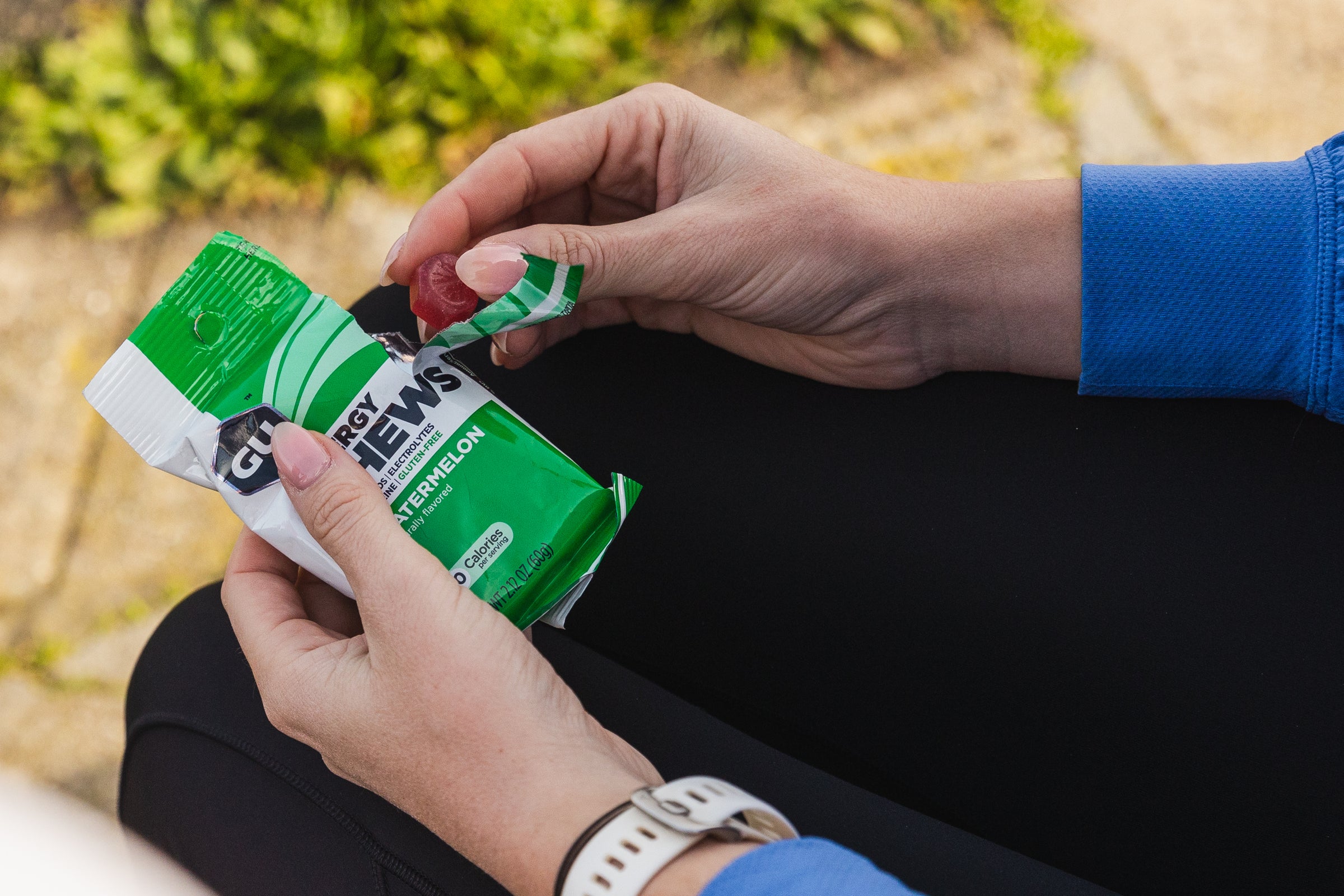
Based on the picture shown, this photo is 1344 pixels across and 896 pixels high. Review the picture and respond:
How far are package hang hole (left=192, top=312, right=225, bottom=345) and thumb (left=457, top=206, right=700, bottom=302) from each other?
22 centimetres

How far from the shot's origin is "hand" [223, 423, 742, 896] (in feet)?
2.44

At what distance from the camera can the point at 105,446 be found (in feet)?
5.75

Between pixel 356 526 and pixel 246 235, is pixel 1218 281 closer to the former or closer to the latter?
pixel 356 526

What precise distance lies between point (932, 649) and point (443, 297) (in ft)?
1.95

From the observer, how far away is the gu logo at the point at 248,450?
2.79 feet

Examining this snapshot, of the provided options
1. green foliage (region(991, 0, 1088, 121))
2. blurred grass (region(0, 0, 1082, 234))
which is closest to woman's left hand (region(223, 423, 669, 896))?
blurred grass (region(0, 0, 1082, 234))

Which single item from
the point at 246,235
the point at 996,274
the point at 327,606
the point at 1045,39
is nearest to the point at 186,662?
the point at 327,606

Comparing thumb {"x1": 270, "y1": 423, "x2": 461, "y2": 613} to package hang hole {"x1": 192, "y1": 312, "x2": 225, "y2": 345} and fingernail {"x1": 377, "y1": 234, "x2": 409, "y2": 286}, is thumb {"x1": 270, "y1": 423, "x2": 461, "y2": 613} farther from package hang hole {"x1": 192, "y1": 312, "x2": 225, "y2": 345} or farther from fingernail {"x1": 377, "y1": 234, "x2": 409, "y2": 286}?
fingernail {"x1": 377, "y1": 234, "x2": 409, "y2": 286}

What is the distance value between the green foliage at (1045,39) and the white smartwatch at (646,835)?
71.3 inches

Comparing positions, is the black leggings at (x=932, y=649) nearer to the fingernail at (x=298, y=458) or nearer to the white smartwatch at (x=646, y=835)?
the white smartwatch at (x=646, y=835)

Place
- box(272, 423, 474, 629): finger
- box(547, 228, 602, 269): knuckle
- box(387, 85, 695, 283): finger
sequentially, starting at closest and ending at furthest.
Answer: box(272, 423, 474, 629): finger, box(547, 228, 602, 269): knuckle, box(387, 85, 695, 283): finger

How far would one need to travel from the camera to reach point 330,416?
872mm

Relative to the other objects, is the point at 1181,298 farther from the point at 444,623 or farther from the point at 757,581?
the point at 444,623

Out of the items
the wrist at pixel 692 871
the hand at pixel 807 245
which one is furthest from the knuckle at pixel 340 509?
the wrist at pixel 692 871
